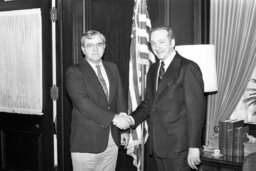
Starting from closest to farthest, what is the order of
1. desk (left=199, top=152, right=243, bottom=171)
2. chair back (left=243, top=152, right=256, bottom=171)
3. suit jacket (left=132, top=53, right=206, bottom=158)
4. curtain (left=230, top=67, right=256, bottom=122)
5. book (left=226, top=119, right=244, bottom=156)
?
1. chair back (left=243, top=152, right=256, bottom=171)
2. suit jacket (left=132, top=53, right=206, bottom=158)
3. desk (left=199, top=152, right=243, bottom=171)
4. book (left=226, top=119, right=244, bottom=156)
5. curtain (left=230, top=67, right=256, bottom=122)

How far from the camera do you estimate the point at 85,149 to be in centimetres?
295

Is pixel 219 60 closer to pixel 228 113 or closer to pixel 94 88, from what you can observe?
pixel 228 113

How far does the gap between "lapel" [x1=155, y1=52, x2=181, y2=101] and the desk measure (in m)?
0.83

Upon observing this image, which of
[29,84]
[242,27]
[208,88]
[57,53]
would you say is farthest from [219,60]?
[29,84]

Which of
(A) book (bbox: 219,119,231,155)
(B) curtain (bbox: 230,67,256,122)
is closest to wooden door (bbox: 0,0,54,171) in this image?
(A) book (bbox: 219,119,231,155)

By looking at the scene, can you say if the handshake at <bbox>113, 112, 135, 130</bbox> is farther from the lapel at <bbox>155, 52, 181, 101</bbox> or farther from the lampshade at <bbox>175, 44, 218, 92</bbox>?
the lampshade at <bbox>175, 44, 218, 92</bbox>

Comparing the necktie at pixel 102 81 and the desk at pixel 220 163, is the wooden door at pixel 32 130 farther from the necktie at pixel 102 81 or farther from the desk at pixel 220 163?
the desk at pixel 220 163

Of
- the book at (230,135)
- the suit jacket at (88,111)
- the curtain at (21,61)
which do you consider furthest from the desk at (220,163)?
the curtain at (21,61)

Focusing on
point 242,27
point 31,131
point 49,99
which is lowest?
point 31,131

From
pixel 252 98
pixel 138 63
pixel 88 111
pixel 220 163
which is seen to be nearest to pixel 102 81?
pixel 88 111

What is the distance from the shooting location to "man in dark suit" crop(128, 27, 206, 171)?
2578mm

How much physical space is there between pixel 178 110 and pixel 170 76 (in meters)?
0.24

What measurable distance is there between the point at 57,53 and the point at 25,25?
481 millimetres

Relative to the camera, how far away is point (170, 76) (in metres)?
2.66
